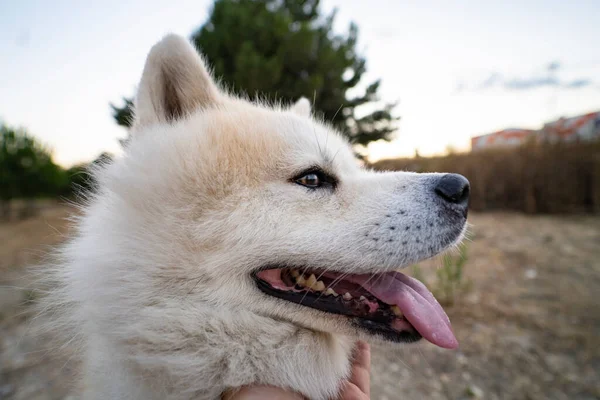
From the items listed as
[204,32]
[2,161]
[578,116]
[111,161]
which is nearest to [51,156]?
[2,161]

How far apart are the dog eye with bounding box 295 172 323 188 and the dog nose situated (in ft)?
1.97

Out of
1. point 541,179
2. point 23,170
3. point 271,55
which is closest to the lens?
point 271,55

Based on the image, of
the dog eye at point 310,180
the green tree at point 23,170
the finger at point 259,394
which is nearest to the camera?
the finger at point 259,394

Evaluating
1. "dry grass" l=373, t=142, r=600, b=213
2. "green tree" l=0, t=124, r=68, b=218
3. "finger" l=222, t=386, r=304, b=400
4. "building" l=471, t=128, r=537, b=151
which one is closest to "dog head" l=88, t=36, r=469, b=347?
"finger" l=222, t=386, r=304, b=400

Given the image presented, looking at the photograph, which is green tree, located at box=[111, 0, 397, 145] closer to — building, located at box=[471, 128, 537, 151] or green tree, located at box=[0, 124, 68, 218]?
→ building, located at box=[471, 128, 537, 151]

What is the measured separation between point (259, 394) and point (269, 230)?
2.24ft

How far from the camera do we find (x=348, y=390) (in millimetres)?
1651

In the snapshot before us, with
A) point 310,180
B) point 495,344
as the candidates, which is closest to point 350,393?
point 310,180

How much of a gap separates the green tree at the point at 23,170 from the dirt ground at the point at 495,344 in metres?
12.8

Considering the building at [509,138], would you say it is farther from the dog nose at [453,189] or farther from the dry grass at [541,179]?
the dog nose at [453,189]

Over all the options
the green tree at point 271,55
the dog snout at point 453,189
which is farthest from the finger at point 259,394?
the green tree at point 271,55

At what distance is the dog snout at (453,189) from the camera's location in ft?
5.31

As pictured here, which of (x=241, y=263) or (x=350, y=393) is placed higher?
(x=241, y=263)

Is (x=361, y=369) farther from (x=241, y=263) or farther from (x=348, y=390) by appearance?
(x=241, y=263)
